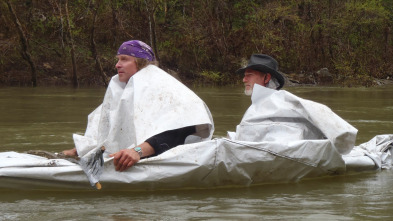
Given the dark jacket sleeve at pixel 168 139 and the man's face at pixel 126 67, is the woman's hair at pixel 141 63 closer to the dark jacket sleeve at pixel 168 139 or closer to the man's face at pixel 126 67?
the man's face at pixel 126 67

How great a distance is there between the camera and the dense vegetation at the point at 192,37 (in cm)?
2433

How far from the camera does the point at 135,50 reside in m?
5.10

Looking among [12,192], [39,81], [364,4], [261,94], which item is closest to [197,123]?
[261,94]

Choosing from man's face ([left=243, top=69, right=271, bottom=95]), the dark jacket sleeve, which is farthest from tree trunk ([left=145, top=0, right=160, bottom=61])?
the dark jacket sleeve

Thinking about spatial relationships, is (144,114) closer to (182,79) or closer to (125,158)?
(125,158)

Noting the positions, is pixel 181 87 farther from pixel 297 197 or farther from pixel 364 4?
pixel 364 4

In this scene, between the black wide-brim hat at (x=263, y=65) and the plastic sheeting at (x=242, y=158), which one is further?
the black wide-brim hat at (x=263, y=65)

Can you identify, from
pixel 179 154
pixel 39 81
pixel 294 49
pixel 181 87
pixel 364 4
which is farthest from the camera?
pixel 364 4

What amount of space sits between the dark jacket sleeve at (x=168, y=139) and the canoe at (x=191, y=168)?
128 mm

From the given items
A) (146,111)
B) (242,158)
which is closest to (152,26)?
(146,111)

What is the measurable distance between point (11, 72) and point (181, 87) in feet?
66.8

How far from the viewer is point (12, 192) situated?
4.72 metres

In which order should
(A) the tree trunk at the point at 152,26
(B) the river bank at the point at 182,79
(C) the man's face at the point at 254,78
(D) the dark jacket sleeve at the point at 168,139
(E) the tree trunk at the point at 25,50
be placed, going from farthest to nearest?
1. (A) the tree trunk at the point at 152,26
2. (B) the river bank at the point at 182,79
3. (E) the tree trunk at the point at 25,50
4. (C) the man's face at the point at 254,78
5. (D) the dark jacket sleeve at the point at 168,139

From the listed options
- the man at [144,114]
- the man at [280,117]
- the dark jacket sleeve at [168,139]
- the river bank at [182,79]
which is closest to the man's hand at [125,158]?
the man at [144,114]
